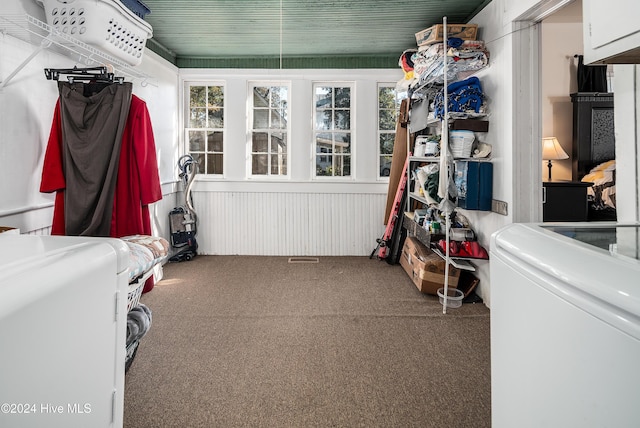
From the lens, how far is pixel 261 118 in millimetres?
5059

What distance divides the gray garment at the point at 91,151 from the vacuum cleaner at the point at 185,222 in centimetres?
233

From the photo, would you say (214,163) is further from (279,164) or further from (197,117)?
(279,164)

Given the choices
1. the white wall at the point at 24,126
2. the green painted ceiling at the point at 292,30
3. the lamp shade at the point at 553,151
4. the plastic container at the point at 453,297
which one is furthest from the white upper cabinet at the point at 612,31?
the lamp shade at the point at 553,151

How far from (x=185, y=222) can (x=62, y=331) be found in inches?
160

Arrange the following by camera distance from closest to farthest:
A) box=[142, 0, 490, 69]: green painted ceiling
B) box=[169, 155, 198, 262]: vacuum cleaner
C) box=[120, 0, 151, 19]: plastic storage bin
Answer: box=[120, 0, 151, 19]: plastic storage bin
box=[142, 0, 490, 69]: green painted ceiling
box=[169, 155, 198, 262]: vacuum cleaner

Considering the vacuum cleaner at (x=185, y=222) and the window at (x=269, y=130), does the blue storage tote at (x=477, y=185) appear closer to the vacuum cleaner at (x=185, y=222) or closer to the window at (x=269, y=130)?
the window at (x=269, y=130)

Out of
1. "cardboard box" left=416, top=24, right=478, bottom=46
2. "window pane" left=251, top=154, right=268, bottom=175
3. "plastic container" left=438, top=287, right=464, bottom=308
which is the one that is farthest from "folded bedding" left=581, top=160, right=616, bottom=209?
"window pane" left=251, top=154, right=268, bottom=175

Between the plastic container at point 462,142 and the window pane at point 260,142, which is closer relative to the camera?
the plastic container at point 462,142

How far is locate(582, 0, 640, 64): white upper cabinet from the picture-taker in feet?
3.08

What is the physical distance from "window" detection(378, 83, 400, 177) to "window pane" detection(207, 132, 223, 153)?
2.12 m

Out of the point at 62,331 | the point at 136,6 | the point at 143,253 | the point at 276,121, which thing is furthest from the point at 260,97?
the point at 62,331

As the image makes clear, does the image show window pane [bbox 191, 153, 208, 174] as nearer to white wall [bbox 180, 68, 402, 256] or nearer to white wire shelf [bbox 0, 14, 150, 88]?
white wall [bbox 180, 68, 402, 256]

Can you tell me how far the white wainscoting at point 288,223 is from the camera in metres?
4.96

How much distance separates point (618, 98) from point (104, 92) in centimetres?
266
